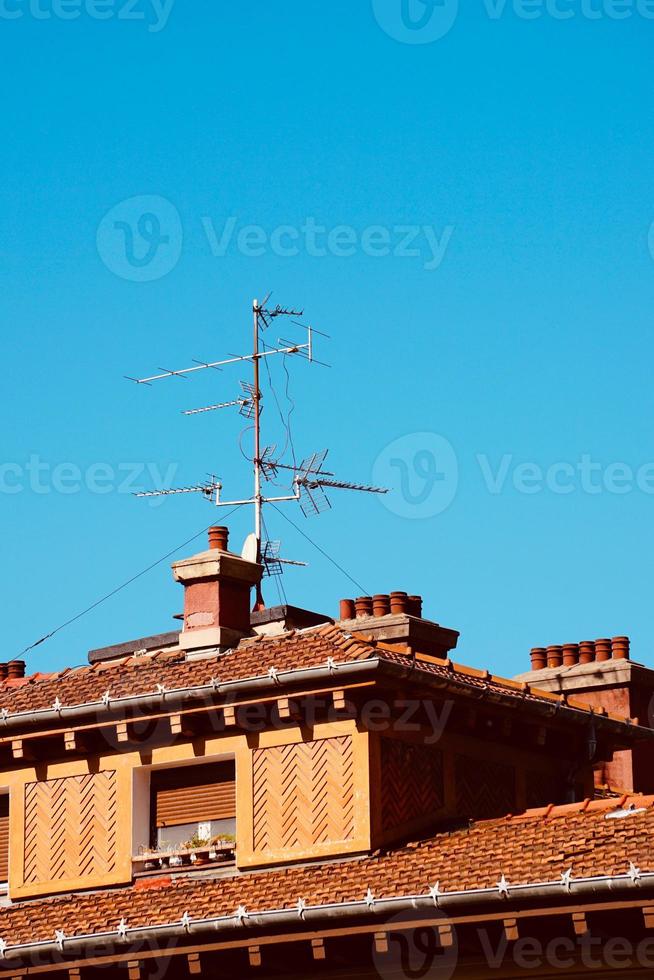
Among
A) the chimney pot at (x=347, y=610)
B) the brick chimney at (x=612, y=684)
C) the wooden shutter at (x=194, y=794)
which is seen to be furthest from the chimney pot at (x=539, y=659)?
the wooden shutter at (x=194, y=794)

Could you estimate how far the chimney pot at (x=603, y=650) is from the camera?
29.5 metres

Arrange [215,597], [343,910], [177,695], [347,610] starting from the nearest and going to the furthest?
[343,910] → [177,695] → [215,597] → [347,610]

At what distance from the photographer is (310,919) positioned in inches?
679

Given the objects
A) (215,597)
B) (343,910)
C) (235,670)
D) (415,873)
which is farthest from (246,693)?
(343,910)

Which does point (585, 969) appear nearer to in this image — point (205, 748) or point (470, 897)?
point (470, 897)

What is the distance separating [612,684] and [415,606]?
398cm

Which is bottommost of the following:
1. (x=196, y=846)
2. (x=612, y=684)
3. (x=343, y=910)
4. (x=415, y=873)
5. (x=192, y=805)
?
(x=343, y=910)

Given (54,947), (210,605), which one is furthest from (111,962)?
(210,605)

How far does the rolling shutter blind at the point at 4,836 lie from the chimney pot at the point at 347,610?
7039 mm

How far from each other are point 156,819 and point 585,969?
22.5 ft

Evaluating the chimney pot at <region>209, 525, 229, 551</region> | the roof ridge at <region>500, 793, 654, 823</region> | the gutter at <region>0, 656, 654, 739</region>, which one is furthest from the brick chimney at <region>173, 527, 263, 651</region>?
the roof ridge at <region>500, 793, 654, 823</region>

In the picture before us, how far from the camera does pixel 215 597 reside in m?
24.1

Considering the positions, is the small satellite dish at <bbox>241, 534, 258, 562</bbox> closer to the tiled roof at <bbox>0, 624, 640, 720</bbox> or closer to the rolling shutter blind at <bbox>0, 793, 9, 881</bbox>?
the tiled roof at <bbox>0, 624, 640, 720</bbox>

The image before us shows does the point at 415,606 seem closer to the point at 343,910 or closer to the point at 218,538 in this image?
the point at 218,538
